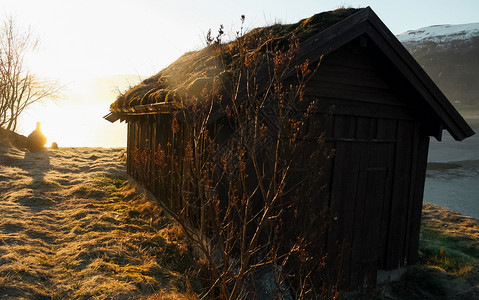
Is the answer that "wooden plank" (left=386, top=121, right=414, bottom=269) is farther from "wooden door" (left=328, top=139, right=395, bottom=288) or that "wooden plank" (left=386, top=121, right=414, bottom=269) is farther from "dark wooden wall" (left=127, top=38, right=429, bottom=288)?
"wooden door" (left=328, top=139, right=395, bottom=288)

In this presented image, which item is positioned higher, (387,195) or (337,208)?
(387,195)

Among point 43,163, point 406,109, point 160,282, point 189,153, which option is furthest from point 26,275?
point 43,163

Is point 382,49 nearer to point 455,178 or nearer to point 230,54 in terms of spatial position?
point 230,54

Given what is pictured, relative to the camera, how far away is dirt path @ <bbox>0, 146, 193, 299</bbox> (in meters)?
4.78

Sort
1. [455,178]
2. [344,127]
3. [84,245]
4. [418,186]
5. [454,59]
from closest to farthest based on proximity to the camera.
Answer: [344,127], [84,245], [418,186], [455,178], [454,59]

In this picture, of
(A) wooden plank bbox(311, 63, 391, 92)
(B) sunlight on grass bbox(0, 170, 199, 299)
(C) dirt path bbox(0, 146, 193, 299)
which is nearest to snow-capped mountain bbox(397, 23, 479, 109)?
(A) wooden plank bbox(311, 63, 391, 92)

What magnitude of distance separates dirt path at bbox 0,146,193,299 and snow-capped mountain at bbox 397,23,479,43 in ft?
472

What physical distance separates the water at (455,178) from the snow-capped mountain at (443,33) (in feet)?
327

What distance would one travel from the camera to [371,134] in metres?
6.49

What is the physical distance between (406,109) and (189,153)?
476cm

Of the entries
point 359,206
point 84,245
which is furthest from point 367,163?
point 84,245

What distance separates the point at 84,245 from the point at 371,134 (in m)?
5.39

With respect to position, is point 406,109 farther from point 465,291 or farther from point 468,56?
point 468,56

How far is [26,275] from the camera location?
16.4ft
